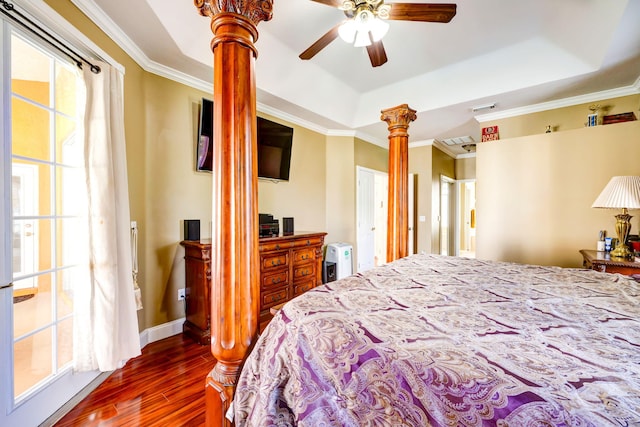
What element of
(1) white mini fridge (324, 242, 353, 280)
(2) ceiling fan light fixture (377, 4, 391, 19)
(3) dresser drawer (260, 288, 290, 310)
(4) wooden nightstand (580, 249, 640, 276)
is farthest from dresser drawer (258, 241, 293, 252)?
(4) wooden nightstand (580, 249, 640, 276)

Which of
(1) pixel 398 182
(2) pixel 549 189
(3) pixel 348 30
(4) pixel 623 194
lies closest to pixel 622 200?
(4) pixel 623 194

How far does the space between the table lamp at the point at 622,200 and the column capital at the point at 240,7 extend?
3.06m

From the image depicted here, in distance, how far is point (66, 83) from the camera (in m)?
1.74

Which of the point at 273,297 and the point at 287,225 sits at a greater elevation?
the point at 287,225

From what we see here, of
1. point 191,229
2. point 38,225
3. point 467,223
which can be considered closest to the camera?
point 38,225

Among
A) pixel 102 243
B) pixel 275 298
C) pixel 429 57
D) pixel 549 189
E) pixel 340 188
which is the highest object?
pixel 429 57

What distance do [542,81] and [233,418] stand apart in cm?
394

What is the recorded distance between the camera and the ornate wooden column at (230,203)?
1120mm

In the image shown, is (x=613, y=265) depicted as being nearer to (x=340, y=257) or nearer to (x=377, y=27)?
(x=377, y=27)

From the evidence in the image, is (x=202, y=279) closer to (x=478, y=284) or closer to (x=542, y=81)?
(x=478, y=284)

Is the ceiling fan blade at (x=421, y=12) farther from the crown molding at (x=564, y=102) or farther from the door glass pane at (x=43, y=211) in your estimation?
the crown molding at (x=564, y=102)

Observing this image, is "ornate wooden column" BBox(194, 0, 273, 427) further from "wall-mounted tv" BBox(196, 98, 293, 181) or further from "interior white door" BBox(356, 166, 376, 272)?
"interior white door" BBox(356, 166, 376, 272)

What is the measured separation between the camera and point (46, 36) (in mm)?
1410

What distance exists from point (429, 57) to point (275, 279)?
3.11 m
